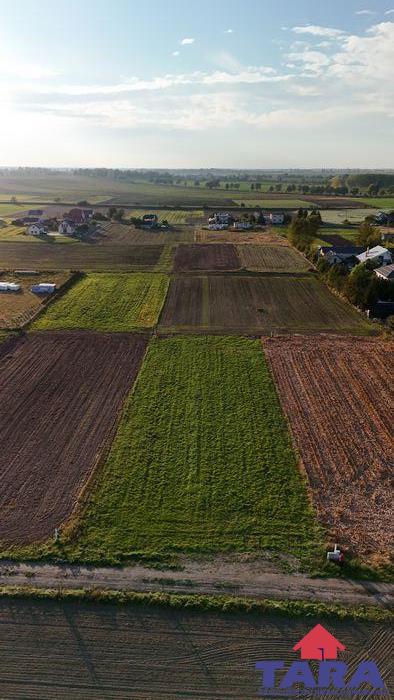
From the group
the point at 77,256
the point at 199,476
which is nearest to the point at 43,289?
the point at 77,256

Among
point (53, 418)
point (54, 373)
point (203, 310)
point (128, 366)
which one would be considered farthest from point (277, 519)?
point (203, 310)

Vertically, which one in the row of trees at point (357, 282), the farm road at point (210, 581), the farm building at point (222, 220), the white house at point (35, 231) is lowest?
the farm road at point (210, 581)

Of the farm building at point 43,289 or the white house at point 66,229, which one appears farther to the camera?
the white house at point 66,229

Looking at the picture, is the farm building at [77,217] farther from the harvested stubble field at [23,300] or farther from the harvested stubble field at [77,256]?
the harvested stubble field at [23,300]

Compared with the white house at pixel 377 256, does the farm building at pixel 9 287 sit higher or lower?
lower

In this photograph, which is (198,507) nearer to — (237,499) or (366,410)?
(237,499)

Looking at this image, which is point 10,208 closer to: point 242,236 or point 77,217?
point 77,217

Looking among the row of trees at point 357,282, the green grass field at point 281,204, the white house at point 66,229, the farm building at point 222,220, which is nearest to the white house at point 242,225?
the farm building at point 222,220
